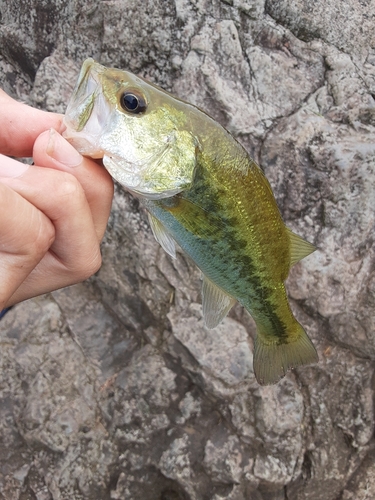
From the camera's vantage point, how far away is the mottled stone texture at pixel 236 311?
2393 mm

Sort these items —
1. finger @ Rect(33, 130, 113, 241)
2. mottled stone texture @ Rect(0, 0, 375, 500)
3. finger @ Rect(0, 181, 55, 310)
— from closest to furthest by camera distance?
finger @ Rect(0, 181, 55, 310) < finger @ Rect(33, 130, 113, 241) < mottled stone texture @ Rect(0, 0, 375, 500)

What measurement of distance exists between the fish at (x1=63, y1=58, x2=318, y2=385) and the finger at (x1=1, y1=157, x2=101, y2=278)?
14 cm

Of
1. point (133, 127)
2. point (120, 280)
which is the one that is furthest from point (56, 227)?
point (120, 280)

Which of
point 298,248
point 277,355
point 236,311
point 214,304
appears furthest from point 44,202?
point 236,311

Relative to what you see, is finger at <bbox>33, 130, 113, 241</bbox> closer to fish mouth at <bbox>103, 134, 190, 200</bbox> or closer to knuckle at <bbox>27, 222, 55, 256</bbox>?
fish mouth at <bbox>103, 134, 190, 200</bbox>

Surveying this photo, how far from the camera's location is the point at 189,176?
1533 millimetres

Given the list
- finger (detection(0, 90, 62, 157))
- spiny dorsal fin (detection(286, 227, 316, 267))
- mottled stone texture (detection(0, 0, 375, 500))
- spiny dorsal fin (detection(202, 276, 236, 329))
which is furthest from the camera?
mottled stone texture (detection(0, 0, 375, 500))

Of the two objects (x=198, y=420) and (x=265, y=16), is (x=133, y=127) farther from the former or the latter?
(x=198, y=420)

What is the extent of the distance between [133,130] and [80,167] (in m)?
0.21

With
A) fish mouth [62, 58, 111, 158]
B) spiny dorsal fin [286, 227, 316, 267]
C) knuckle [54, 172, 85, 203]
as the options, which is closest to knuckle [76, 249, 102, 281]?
knuckle [54, 172, 85, 203]

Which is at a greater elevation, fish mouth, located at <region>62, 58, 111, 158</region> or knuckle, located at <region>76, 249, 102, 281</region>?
fish mouth, located at <region>62, 58, 111, 158</region>

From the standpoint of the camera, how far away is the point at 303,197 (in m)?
2.42

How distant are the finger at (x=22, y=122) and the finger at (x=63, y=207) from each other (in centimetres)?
28

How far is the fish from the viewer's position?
1.46 meters
